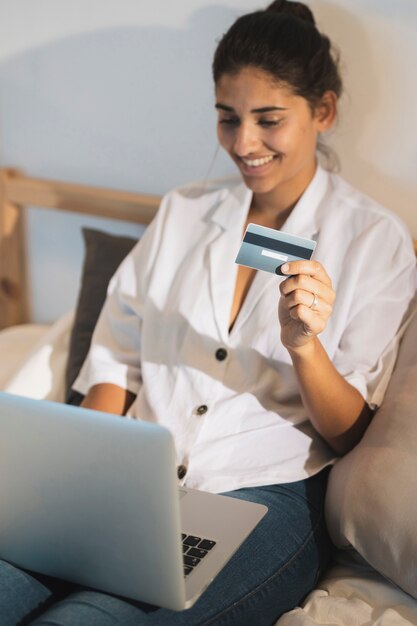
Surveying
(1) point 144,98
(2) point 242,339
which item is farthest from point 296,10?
(2) point 242,339

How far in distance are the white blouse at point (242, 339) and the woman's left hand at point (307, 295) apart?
0.20 meters

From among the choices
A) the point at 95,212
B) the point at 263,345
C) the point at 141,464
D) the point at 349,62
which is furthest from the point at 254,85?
the point at 141,464

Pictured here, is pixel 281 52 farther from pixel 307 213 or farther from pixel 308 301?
pixel 308 301

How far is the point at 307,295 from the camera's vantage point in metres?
1.19

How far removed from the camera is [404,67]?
156 centimetres

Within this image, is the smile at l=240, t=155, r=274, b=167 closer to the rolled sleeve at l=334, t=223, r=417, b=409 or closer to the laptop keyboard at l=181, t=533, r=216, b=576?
the rolled sleeve at l=334, t=223, r=417, b=409

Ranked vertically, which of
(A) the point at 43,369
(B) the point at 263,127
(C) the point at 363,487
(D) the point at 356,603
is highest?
(B) the point at 263,127

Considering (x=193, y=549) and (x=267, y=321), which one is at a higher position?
(x=267, y=321)

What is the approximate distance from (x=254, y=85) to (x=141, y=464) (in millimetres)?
730

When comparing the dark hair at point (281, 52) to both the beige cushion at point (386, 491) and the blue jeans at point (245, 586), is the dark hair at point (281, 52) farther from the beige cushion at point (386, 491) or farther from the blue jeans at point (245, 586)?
the blue jeans at point (245, 586)

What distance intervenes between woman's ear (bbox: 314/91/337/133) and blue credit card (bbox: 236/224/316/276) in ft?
1.32

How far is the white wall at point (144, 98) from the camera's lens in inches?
62.7

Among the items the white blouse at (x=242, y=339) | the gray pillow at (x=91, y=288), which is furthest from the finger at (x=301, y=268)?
the gray pillow at (x=91, y=288)

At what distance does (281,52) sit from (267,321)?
425 millimetres
